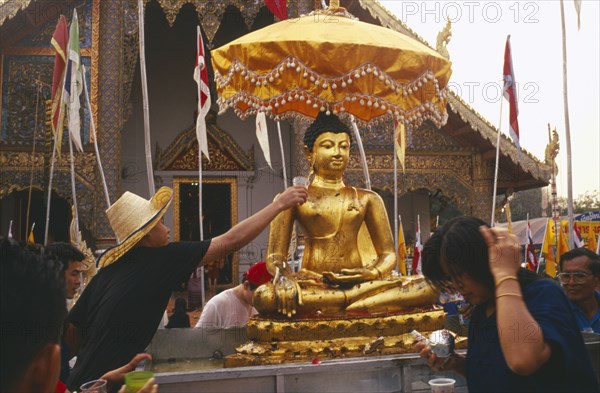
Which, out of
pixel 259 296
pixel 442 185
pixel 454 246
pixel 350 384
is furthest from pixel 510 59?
pixel 454 246

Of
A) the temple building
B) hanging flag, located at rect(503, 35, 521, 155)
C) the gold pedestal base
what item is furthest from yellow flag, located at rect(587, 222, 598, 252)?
the gold pedestal base

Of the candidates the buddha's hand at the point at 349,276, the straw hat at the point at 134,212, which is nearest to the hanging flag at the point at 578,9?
the buddha's hand at the point at 349,276

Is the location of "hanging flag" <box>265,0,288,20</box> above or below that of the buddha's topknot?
above

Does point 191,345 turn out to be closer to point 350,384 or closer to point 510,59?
point 350,384

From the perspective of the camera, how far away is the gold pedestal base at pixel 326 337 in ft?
10.5

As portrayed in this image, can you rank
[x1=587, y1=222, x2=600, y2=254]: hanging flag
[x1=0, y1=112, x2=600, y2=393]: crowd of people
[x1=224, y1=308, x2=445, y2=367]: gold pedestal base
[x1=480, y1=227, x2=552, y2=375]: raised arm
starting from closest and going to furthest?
[x1=0, y1=112, x2=600, y2=393]: crowd of people, [x1=480, y1=227, x2=552, y2=375]: raised arm, [x1=224, y1=308, x2=445, y2=367]: gold pedestal base, [x1=587, y1=222, x2=600, y2=254]: hanging flag

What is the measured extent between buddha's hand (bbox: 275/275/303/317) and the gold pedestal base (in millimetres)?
69

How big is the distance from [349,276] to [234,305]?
0.94 metres

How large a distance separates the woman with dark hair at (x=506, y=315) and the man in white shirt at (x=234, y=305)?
8.50 ft

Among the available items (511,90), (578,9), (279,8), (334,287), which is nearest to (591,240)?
(511,90)

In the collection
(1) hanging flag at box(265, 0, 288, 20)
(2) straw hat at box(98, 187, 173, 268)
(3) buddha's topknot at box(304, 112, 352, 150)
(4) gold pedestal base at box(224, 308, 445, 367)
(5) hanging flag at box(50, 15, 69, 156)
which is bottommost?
(4) gold pedestal base at box(224, 308, 445, 367)

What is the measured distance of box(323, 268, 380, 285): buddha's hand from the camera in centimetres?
363

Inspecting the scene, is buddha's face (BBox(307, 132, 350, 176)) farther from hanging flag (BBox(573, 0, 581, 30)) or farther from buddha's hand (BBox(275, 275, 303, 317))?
hanging flag (BBox(573, 0, 581, 30))

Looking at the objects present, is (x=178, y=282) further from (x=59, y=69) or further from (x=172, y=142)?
(x=172, y=142)
